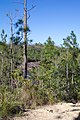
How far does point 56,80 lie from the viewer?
15133 mm

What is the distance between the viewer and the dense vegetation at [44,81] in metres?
9.30

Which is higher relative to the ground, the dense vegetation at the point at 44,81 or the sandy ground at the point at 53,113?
the dense vegetation at the point at 44,81

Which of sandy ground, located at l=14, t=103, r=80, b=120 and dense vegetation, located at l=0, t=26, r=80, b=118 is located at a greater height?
dense vegetation, located at l=0, t=26, r=80, b=118

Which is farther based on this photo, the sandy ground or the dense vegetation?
the dense vegetation

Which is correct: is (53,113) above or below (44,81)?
below

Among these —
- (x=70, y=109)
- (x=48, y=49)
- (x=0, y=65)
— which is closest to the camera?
(x=70, y=109)

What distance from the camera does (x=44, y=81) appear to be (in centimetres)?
1455

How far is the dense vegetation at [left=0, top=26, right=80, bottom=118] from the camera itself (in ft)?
30.5

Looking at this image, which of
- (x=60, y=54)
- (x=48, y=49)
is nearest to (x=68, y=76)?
(x=60, y=54)

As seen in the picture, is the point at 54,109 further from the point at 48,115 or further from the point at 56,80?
the point at 56,80

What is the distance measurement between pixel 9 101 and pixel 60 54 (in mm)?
9483

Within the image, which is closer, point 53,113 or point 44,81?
point 53,113

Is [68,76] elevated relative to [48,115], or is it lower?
elevated

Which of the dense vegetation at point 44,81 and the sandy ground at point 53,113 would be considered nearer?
the sandy ground at point 53,113
